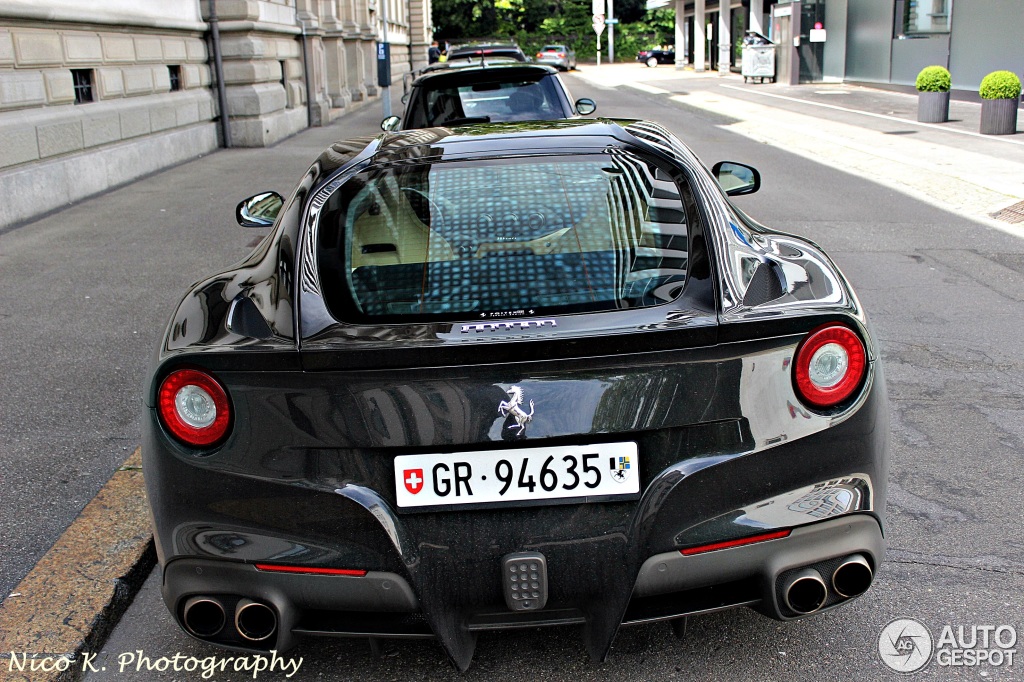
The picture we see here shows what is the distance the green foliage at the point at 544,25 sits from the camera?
277 feet

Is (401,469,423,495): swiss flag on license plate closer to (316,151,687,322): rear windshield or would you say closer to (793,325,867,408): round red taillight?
(316,151,687,322): rear windshield

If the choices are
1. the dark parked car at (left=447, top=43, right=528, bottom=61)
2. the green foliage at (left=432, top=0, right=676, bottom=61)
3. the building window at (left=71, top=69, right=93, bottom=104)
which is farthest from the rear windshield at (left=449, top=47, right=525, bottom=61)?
the green foliage at (left=432, top=0, right=676, bottom=61)

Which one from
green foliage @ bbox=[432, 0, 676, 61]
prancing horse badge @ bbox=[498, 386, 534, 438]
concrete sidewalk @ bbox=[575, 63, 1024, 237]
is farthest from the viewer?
green foliage @ bbox=[432, 0, 676, 61]

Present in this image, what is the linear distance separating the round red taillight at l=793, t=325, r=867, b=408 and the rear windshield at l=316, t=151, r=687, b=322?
362 millimetres

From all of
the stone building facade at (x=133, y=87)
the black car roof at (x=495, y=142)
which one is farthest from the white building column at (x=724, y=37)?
the black car roof at (x=495, y=142)

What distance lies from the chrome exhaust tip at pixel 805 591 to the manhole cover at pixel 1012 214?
8853 millimetres

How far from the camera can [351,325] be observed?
258cm

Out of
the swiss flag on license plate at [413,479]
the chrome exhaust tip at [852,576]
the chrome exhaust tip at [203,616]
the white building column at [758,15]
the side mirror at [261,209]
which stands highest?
the white building column at [758,15]

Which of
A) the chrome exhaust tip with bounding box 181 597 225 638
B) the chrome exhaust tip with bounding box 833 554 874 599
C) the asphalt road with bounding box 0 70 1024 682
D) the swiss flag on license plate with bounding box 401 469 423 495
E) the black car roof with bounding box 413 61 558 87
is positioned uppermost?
the black car roof with bounding box 413 61 558 87

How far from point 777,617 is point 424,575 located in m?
0.87

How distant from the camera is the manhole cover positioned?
33.8 feet

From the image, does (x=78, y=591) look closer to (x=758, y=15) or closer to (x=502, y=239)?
(x=502, y=239)

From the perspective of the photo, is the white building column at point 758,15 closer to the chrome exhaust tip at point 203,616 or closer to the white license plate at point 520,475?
the white license plate at point 520,475

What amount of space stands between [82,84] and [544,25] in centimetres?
8032
